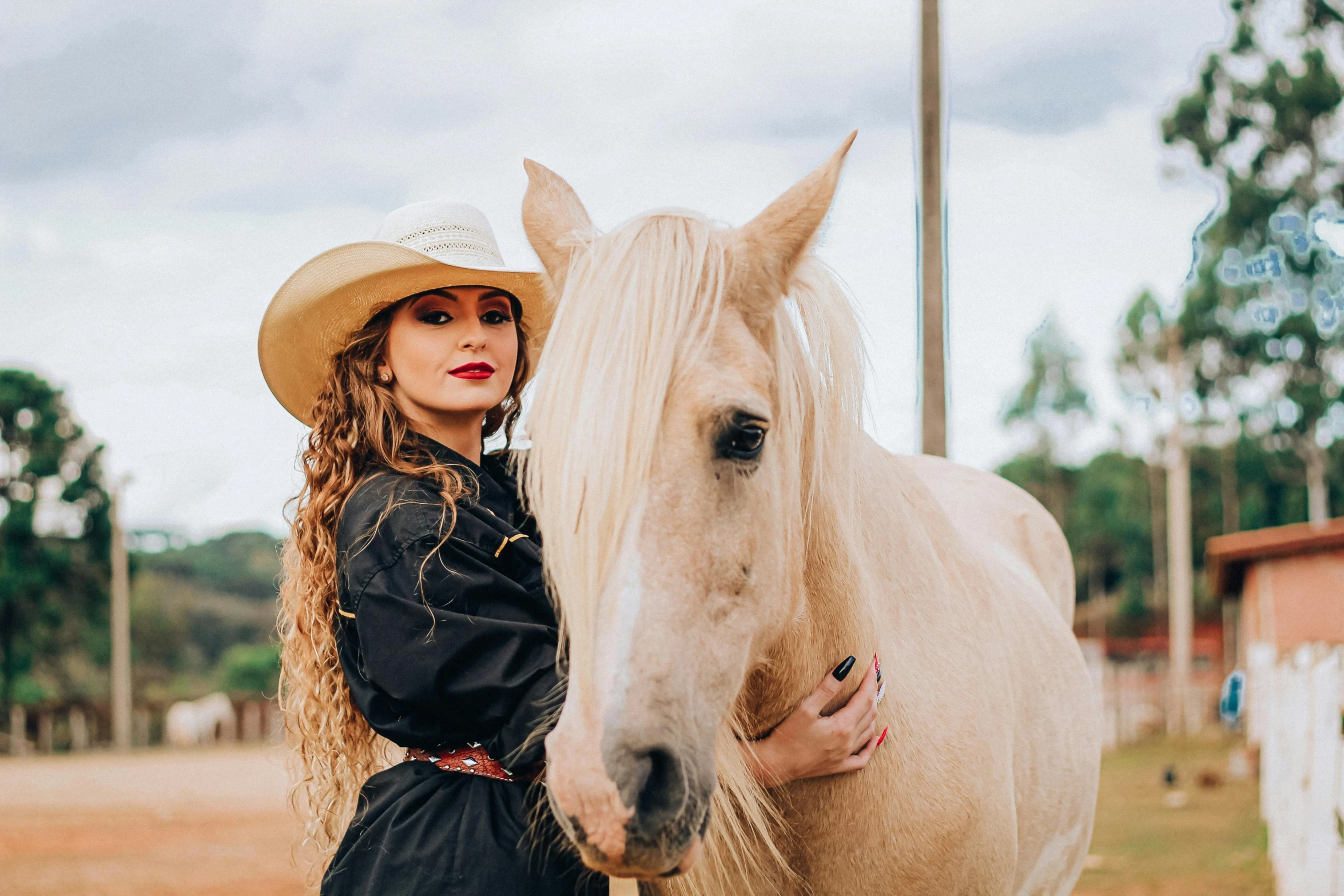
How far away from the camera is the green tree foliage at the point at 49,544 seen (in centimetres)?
3112

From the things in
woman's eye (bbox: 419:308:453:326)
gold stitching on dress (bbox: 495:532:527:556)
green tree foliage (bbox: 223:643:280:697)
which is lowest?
green tree foliage (bbox: 223:643:280:697)

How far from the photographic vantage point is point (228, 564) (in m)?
54.9

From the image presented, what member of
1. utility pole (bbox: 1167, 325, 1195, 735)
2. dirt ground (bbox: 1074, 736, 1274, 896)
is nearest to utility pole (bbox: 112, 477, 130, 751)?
dirt ground (bbox: 1074, 736, 1274, 896)

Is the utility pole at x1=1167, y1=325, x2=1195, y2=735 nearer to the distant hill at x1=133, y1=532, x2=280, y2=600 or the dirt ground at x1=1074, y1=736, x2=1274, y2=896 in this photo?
the dirt ground at x1=1074, y1=736, x2=1274, y2=896

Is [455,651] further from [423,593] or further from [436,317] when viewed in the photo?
[436,317]

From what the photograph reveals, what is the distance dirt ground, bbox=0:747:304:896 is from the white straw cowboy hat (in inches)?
45.6

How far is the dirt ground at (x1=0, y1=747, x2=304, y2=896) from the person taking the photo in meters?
7.93

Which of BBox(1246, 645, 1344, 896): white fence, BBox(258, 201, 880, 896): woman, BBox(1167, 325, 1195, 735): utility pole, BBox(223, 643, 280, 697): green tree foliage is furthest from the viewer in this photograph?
BBox(223, 643, 280, 697): green tree foliage

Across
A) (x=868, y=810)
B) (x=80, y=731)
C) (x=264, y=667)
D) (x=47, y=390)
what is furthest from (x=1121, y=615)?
(x=868, y=810)

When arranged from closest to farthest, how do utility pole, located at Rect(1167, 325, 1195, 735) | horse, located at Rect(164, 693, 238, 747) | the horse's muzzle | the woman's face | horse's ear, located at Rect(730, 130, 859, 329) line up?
1. the horse's muzzle
2. horse's ear, located at Rect(730, 130, 859, 329)
3. the woman's face
4. utility pole, located at Rect(1167, 325, 1195, 735)
5. horse, located at Rect(164, 693, 238, 747)

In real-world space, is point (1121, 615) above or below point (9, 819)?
below

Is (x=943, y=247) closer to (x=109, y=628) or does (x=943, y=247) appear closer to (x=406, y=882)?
(x=406, y=882)

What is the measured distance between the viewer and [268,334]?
95.5 inches

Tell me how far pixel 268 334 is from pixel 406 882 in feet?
4.14
